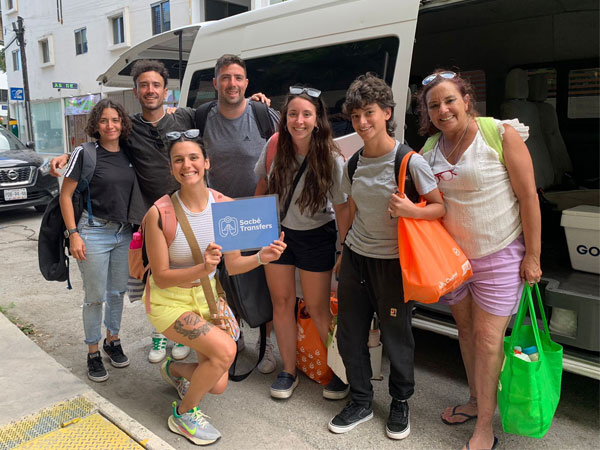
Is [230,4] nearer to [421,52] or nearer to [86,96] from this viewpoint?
[86,96]

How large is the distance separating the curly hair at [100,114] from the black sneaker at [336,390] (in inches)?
77.3

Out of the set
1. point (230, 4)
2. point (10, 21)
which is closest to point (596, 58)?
point (230, 4)

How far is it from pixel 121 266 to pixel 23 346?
108cm

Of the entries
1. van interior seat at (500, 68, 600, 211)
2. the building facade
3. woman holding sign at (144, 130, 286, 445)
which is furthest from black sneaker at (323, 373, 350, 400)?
the building facade

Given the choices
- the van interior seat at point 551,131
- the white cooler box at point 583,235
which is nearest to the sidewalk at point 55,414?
the white cooler box at point 583,235

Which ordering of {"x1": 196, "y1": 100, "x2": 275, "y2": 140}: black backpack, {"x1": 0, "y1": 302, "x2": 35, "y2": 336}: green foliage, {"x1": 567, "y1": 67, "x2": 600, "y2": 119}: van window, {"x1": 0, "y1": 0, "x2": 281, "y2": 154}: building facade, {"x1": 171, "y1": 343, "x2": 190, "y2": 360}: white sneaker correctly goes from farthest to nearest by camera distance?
{"x1": 0, "y1": 0, "x2": 281, "y2": 154}: building facade < {"x1": 567, "y1": 67, "x2": 600, "y2": 119}: van window < {"x1": 0, "y1": 302, "x2": 35, "y2": 336}: green foliage < {"x1": 171, "y1": 343, "x2": 190, "y2": 360}: white sneaker < {"x1": 196, "y1": 100, "x2": 275, "y2": 140}: black backpack

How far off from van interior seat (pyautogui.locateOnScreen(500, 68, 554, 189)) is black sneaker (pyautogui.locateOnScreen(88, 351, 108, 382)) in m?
3.71

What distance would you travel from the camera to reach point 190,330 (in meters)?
2.40

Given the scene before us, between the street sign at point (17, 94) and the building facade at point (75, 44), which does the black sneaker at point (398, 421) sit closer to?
the building facade at point (75, 44)

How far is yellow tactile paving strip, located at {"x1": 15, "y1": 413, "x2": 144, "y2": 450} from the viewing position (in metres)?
2.41

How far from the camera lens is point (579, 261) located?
10.1 feet

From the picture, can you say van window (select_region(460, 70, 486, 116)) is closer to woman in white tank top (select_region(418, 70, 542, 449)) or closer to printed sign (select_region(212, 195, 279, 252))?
woman in white tank top (select_region(418, 70, 542, 449))

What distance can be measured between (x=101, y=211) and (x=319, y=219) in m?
1.35

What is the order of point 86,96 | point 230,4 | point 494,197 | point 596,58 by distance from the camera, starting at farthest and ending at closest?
point 86,96
point 230,4
point 596,58
point 494,197
